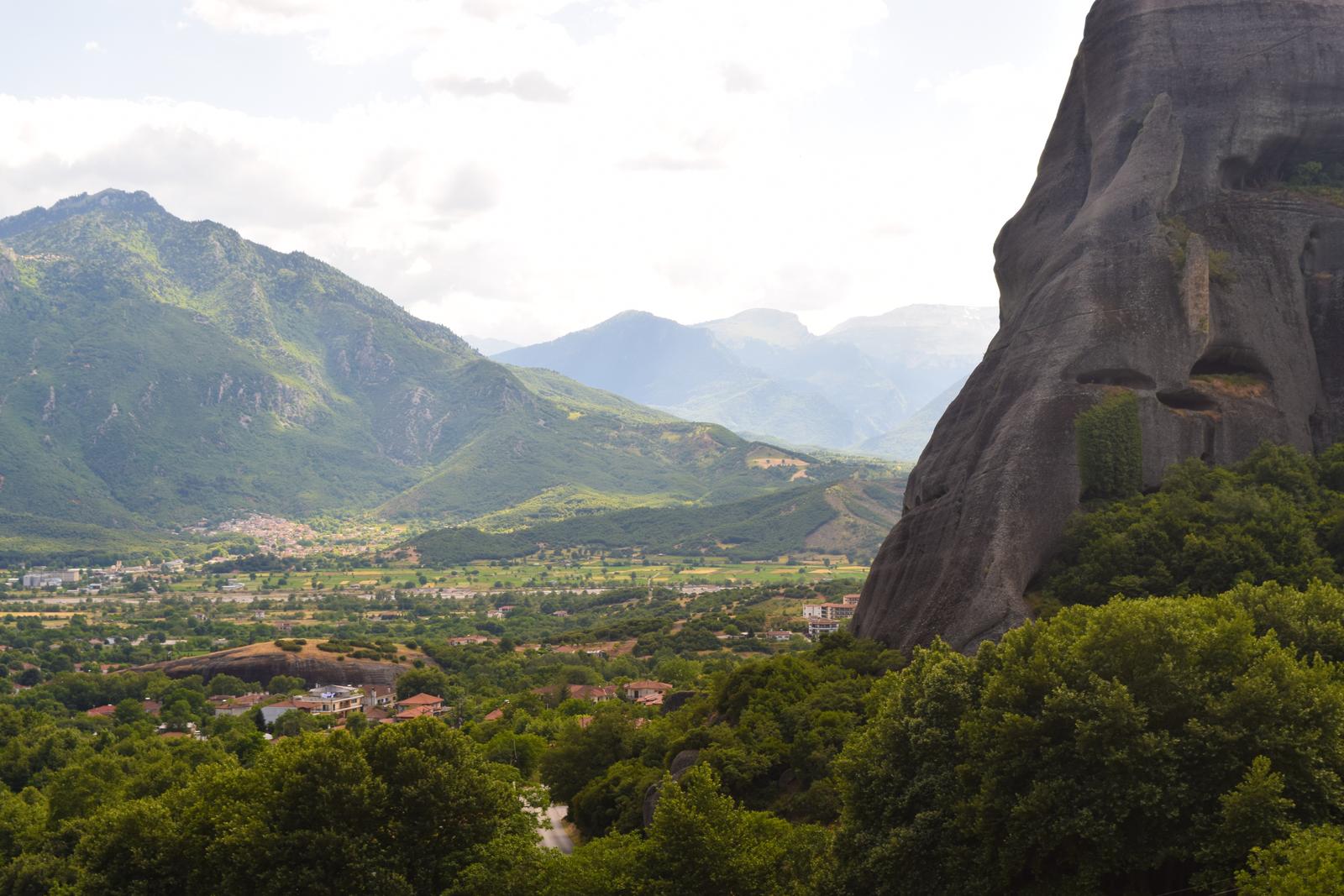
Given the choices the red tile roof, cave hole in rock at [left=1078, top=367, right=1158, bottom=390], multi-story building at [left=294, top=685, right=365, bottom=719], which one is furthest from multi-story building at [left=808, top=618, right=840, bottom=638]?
cave hole in rock at [left=1078, top=367, right=1158, bottom=390]

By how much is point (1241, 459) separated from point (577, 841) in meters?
28.6

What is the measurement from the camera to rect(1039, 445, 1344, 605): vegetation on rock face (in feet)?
131

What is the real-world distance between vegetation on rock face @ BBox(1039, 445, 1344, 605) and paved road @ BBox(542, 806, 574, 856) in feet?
66.4

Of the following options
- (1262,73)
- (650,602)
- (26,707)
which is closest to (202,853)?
(1262,73)

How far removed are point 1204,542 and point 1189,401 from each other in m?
8.09

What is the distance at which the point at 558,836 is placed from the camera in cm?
4978

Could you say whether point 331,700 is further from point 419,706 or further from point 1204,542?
point 1204,542

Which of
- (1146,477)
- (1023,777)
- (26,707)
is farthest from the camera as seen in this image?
(26,707)

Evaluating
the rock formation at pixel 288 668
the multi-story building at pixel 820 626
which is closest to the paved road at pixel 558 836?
the multi-story building at pixel 820 626

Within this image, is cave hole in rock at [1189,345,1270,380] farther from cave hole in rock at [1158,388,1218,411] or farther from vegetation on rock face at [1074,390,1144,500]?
vegetation on rock face at [1074,390,1144,500]

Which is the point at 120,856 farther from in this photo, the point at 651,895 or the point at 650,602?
the point at 650,602

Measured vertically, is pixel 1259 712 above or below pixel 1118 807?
above

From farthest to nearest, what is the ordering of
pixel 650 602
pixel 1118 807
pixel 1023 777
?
pixel 650 602 < pixel 1023 777 < pixel 1118 807

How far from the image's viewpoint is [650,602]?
536 feet
